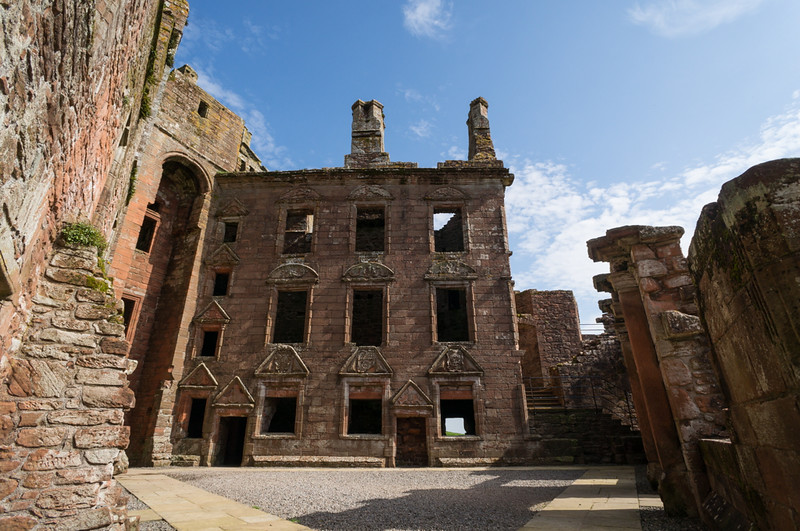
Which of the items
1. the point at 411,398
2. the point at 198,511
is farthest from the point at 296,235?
the point at 198,511

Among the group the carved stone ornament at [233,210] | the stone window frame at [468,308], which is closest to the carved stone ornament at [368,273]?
the stone window frame at [468,308]

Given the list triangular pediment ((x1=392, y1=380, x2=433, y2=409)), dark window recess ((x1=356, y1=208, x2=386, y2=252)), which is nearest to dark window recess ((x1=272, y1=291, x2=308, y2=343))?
dark window recess ((x1=356, y1=208, x2=386, y2=252))

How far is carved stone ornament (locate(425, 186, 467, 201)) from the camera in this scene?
1602cm

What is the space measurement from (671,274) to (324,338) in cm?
1095

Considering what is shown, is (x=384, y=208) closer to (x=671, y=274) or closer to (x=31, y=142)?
(x=671, y=274)

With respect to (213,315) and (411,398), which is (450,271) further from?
(213,315)

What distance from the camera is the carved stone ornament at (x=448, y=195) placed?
16016mm

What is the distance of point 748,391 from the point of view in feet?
8.86

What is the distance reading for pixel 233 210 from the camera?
1612 centimetres

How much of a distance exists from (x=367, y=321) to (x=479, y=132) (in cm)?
935

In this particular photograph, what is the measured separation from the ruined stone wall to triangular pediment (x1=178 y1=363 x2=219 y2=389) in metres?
13.9

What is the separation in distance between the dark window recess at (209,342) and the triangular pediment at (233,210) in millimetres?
4545

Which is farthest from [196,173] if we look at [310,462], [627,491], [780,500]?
[780,500]

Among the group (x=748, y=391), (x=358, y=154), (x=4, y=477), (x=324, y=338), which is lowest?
(x=4, y=477)
